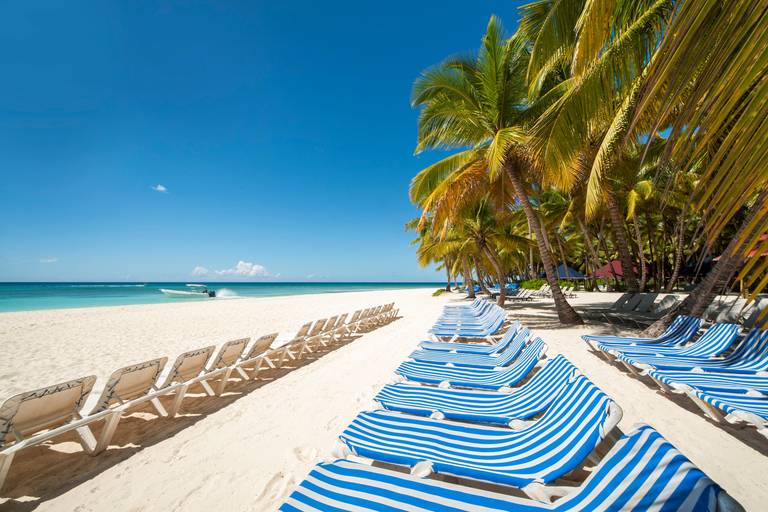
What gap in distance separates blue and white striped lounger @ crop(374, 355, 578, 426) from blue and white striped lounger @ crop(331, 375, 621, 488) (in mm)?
147

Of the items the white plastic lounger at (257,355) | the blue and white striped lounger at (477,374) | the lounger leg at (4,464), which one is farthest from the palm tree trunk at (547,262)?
the lounger leg at (4,464)

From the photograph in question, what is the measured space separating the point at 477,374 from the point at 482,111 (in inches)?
269

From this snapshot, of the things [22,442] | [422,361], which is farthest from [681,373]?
[22,442]

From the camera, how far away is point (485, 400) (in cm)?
290

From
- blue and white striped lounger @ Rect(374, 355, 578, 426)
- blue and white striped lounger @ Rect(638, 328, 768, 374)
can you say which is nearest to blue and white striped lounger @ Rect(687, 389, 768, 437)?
blue and white striped lounger @ Rect(638, 328, 768, 374)

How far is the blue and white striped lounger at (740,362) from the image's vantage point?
341 centimetres

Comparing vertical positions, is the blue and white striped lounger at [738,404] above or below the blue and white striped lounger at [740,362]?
below

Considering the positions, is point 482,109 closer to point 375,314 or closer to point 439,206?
point 439,206

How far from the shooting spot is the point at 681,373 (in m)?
3.37

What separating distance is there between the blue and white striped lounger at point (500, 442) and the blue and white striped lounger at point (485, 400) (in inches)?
5.8

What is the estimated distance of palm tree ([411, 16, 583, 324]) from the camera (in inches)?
289

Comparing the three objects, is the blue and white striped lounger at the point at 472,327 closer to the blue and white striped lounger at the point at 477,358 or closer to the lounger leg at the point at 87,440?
the blue and white striped lounger at the point at 477,358

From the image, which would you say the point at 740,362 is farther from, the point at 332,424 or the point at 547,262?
the point at 332,424

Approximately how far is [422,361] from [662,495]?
10.0ft
